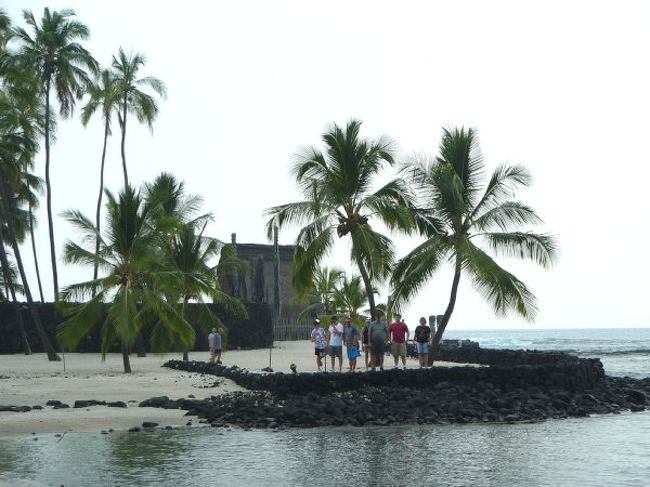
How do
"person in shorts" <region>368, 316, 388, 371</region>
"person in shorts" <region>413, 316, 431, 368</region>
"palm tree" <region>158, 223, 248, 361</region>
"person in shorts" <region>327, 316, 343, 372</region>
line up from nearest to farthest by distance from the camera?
1. "person in shorts" <region>368, 316, 388, 371</region>
2. "person in shorts" <region>327, 316, 343, 372</region>
3. "person in shorts" <region>413, 316, 431, 368</region>
4. "palm tree" <region>158, 223, 248, 361</region>

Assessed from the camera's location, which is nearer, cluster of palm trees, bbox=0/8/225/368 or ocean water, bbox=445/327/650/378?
cluster of palm trees, bbox=0/8/225/368

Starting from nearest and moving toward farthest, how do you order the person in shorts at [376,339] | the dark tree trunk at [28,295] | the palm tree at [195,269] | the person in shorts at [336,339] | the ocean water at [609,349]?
1. the person in shorts at [376,339]
2. the person in shorts at [336,339]
3. the palm tree at [195,269]
4. the dark tree trunk at [28,295]
5. the ocean water at [609,349]

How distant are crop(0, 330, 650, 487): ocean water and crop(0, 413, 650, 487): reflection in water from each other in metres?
0.02

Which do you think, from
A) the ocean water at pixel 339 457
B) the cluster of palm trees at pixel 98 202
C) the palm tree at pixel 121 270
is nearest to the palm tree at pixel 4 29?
the cluster of palm trees at pixel 98 202

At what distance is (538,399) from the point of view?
76.0 feet

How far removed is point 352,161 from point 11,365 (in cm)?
1509

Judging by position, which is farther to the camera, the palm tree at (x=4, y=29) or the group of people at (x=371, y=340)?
the palm tree at (x=4, y=29)

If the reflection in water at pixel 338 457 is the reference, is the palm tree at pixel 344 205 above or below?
above

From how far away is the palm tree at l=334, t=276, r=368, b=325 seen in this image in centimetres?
4384

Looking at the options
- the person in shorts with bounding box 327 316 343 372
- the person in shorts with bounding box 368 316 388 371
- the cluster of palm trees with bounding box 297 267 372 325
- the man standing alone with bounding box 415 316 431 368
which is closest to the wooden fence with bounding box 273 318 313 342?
the cluster of palm trees with bounding box 297 267 372 325

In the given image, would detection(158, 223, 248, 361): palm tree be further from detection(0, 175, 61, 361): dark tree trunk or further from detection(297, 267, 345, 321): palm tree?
detection(297, 267, 345, 321): palm tree

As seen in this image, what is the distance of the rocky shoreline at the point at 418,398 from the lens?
20172 millimetres

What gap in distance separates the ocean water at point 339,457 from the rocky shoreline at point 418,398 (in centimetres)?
95

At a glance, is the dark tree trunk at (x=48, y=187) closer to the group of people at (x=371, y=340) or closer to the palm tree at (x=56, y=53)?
the palm tree at (x=56, y=53)
